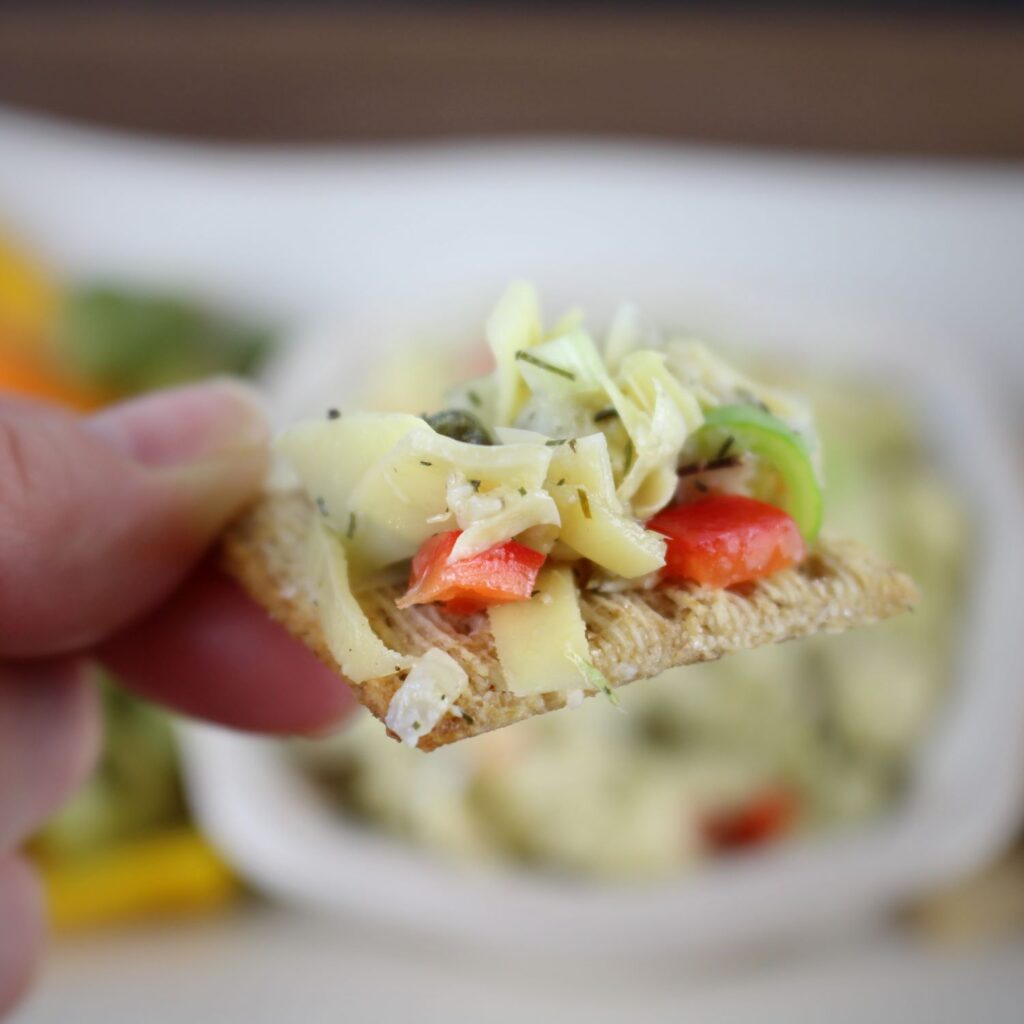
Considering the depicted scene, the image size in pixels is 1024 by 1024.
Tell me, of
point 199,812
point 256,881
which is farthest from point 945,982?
point 199,812

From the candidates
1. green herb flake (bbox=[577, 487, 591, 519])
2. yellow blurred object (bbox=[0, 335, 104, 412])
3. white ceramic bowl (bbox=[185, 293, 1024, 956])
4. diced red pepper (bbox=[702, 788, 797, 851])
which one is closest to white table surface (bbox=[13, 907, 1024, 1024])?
white ceramic bowl (bbox=[185, 293, 1024, 956])

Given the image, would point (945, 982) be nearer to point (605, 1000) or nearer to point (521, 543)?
point (605, 1000)

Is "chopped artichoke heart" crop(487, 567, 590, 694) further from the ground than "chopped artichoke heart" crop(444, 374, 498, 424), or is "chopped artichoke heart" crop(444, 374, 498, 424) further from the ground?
"chopped artichoke heart" crop(444, 374, 498, 424)

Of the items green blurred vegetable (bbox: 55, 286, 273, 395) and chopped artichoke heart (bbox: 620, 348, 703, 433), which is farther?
green blurred vegetable (bbox: 55, 286, 273, 395)

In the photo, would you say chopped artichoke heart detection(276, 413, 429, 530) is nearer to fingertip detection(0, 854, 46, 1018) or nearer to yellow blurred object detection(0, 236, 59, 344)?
fingertip detection(0, 854, 46, 1018)

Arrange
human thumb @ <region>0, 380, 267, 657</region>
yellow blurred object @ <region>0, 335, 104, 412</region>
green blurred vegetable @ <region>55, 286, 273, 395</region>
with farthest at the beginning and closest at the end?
green blurred vegetable @ <region>55, 286, 273, 395</region>, yellow blurred object @ <region>0, 335, 104, 412</region>, human thumb @ <region>0, 380, 267, 657</region>

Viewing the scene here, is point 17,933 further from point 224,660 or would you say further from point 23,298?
point 23,298

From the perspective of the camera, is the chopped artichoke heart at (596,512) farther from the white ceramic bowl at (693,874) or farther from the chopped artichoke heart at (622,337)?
the white ceramic bowl at (693,874)
